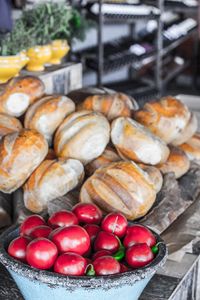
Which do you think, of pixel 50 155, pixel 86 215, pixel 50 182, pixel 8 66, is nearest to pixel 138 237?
pixel 86 215

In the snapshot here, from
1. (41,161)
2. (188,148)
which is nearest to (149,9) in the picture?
(188,148)

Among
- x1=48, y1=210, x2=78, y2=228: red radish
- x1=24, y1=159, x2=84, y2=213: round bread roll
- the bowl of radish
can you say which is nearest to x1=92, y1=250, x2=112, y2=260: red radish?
the bowl of radish

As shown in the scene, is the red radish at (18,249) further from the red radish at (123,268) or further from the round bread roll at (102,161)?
the round bread roll at (102,161)

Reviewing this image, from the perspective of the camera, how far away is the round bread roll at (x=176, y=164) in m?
1.89

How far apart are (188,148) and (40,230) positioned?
1051mm

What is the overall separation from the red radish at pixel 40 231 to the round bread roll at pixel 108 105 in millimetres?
756

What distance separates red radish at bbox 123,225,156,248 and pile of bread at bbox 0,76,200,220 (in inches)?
11.5

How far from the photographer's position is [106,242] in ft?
4.00

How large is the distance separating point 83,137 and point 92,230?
0.52m

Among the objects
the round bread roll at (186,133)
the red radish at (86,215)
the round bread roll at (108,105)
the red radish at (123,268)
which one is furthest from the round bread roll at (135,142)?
the red radish at (123,268)

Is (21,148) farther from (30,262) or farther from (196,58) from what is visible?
(196,58)

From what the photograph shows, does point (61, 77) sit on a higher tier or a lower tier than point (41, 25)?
lower

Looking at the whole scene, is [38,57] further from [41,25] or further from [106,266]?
[106,266]

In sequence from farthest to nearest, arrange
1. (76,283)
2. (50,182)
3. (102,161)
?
(102,161) < (50,182) < (76,283)
